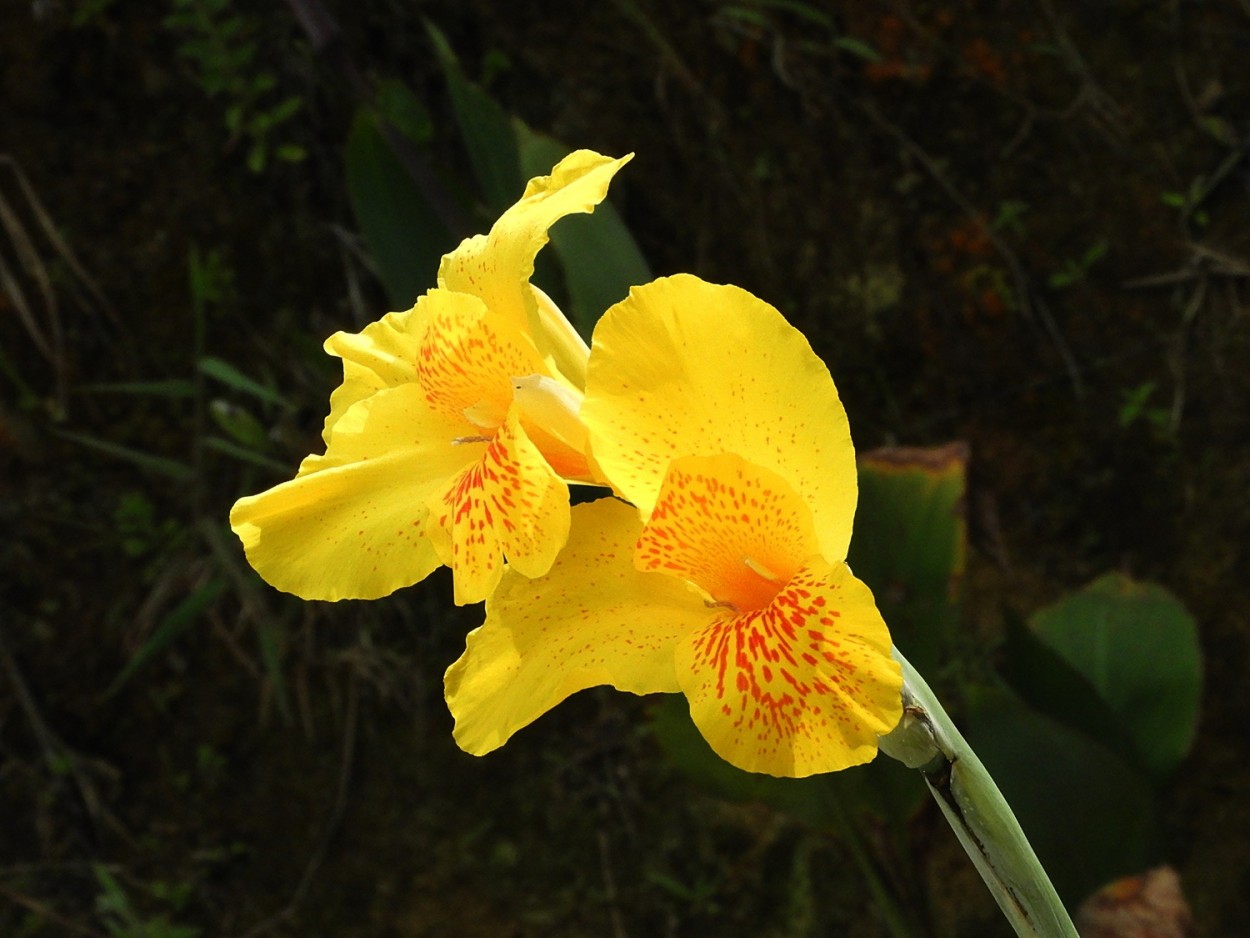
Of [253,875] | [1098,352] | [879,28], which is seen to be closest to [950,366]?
[1098,352]

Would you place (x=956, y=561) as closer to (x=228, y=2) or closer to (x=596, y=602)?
(x=596, y=602)

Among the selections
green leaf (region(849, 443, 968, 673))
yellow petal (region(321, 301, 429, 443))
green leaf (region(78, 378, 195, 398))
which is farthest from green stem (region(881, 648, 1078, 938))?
green leaf (region(78, 378, 195, 398))

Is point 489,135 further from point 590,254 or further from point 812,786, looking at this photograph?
point 812,786

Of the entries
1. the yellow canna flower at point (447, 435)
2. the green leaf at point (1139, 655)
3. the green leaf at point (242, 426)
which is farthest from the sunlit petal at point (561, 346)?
the green leaf at point (242, 426)

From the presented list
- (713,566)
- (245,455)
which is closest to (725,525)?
(713,566)

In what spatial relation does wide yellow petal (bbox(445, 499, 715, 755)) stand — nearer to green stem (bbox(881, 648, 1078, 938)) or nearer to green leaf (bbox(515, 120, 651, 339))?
green stem (bbox(881, 648, 1078, 938))
